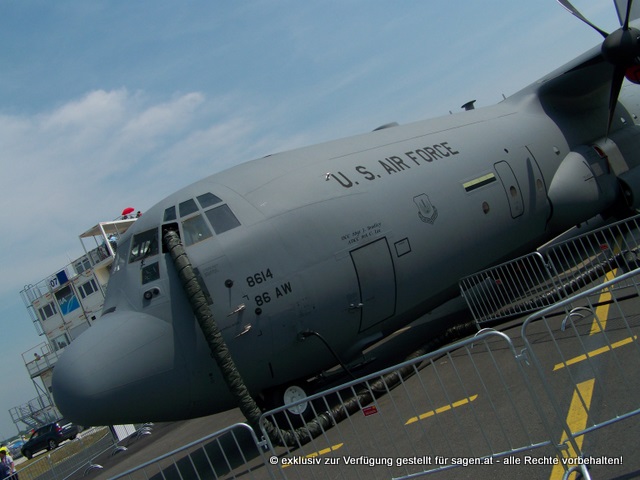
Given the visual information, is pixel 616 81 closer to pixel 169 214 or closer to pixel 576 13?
pixel 576 13

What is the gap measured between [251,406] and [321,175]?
394 cm

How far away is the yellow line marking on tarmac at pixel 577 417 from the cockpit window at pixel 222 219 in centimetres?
511

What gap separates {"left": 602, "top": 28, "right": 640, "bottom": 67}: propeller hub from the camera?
12406 mm

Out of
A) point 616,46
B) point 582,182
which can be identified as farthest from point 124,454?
point 616,46

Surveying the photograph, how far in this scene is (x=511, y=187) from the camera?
40.0ft

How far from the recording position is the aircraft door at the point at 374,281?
9.41 meters

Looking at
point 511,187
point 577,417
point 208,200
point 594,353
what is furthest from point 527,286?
point 208,200

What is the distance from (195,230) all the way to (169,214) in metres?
0.59

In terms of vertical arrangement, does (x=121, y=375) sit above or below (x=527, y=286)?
above

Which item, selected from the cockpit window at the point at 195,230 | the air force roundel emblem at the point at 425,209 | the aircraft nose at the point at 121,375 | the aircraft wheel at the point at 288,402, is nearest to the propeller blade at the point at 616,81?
the air force roundel emblem at the point at 425,209

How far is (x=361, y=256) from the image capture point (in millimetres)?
9438

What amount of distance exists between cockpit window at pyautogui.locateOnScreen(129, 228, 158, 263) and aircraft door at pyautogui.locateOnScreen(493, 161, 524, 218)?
7.16 m

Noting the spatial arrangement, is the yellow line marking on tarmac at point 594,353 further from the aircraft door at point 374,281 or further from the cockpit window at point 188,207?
the cockpit window at point 188,207

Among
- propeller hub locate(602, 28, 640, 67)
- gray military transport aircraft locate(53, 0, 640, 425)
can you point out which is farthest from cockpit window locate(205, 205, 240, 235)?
propeller hub locate(602, 28, 640, 67)
